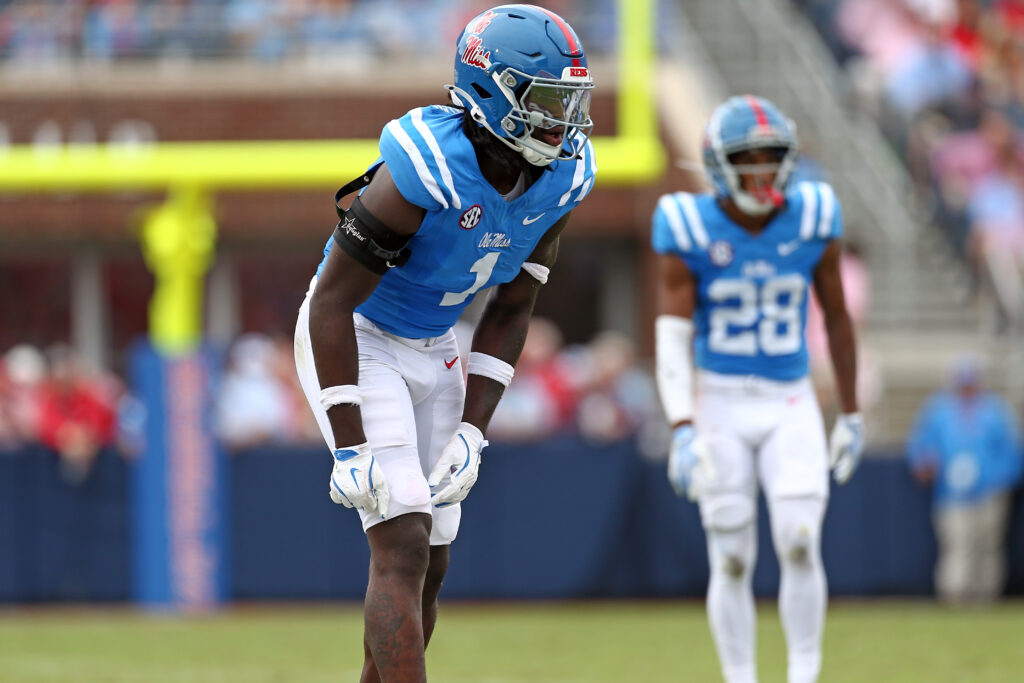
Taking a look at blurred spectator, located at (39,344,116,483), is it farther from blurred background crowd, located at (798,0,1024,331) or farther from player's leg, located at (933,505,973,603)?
blurred background crowd, located at (798,0,1024,331)

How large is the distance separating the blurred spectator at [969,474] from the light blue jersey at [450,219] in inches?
255

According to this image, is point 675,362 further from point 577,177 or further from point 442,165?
point 442,165

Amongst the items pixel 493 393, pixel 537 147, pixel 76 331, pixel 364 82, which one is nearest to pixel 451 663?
pixel 493 393

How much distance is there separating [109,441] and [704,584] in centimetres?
407

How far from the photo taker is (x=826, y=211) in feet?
19.5

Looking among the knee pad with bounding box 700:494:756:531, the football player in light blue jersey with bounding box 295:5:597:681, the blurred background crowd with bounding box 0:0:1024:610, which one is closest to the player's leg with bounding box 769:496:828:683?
the knee pad with bounding box 700:494:756:531

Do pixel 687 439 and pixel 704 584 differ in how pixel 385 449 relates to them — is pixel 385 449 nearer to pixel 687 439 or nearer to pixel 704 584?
pixel 687 439

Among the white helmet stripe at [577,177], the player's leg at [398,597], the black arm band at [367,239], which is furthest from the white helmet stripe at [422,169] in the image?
the player's leg at [398,597]

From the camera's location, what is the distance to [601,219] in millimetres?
14609

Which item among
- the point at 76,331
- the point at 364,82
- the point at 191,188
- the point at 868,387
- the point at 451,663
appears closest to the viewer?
the point at 451,663

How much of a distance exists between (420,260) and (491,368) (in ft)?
1.50

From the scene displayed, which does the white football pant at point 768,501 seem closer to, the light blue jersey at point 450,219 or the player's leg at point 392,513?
the light blue jersey at point 450,219

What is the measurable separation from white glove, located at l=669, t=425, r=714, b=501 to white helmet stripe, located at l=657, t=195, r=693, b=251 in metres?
0.67

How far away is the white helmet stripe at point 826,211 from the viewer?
5906 mm
